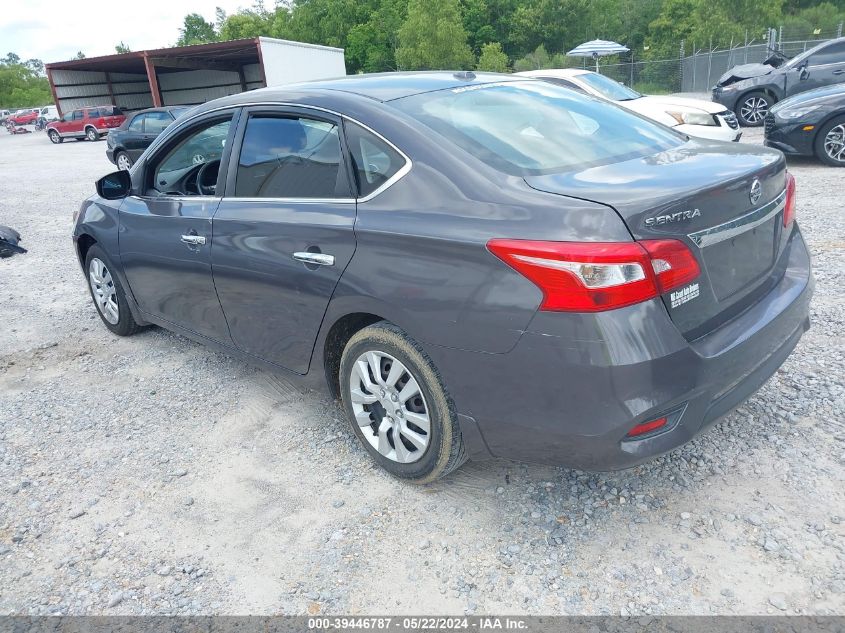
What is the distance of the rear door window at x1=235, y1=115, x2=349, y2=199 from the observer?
9.86 feet

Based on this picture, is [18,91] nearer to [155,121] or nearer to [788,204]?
[155,121]

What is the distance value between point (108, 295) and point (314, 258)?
281 cm

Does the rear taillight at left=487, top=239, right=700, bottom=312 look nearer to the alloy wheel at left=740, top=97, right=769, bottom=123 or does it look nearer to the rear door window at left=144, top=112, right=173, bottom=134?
the alloy wheel at left=740, top=97, right=769, bottom=123

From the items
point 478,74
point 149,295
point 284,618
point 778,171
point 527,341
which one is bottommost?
point 284,618

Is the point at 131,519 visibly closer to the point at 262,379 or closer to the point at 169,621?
the point at 169,621

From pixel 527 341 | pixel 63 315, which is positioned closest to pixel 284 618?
pixel 527 341

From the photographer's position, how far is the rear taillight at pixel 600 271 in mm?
2141

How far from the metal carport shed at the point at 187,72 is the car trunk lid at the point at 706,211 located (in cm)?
2887

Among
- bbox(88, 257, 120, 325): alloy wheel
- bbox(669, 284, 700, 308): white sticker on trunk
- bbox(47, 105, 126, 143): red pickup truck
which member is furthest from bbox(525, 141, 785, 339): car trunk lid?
bbox(47, 105, 126, 143): red pickup truck

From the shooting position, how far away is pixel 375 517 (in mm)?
2828

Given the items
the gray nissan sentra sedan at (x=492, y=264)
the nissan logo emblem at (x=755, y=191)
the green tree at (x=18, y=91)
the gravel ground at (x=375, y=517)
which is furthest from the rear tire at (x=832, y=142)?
the green tree at (x=18, y=91)

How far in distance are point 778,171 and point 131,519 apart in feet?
10.4

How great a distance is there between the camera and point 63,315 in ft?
19.2

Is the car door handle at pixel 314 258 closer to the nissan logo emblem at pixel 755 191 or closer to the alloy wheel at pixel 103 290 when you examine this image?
the nissan logo emblem at pixel 755 191
